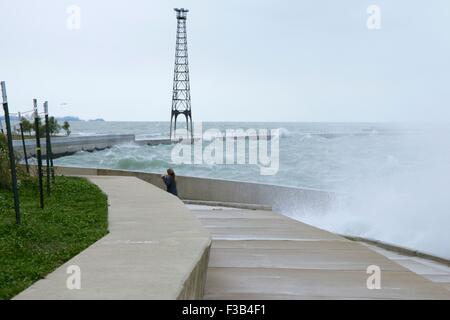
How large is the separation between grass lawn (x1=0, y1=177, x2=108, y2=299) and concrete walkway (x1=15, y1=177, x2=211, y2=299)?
0.22 metres

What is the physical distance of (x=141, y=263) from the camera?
15.8ft

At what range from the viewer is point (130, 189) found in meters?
13.4

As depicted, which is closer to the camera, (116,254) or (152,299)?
(152,299)

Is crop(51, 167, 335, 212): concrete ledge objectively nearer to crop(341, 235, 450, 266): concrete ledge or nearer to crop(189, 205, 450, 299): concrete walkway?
crop(341, 235, 450, 266): concrete ledge

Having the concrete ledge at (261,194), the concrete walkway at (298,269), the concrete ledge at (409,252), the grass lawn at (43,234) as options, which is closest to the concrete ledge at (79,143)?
the concrete ledge at (261,194)

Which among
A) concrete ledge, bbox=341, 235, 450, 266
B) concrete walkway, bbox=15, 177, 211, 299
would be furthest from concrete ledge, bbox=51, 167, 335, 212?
concrete walkway, bbox=15, 177, 211, 299

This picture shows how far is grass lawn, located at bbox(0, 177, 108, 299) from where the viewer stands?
4.92 m

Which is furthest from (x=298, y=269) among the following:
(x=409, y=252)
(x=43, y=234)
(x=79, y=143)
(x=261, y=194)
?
(x=79, y=143)

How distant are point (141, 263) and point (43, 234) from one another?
8.13 ft

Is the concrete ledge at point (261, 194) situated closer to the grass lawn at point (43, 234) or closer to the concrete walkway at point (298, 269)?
the concrete walkway at point (298, 269)

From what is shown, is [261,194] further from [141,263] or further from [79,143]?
[79,143]
